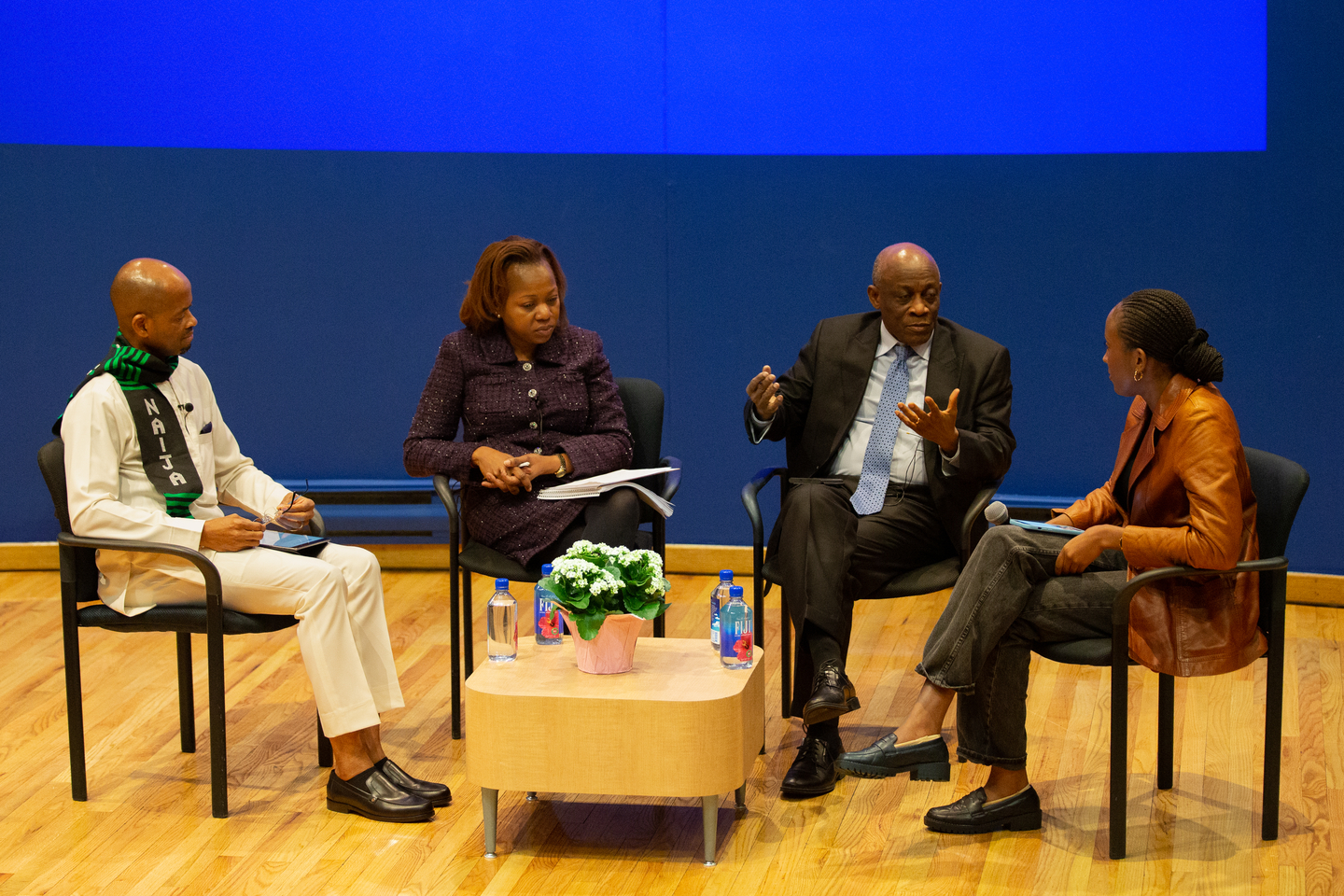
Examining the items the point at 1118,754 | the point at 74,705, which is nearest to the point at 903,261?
the point at 1118,754

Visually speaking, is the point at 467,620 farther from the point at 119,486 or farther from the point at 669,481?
the point at 119,486

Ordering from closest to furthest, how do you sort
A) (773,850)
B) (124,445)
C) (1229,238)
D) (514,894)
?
(514,894) → (773,850) → (124,445) → (1229,238)

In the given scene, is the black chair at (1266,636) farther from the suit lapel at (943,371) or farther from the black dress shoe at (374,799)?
the black dress shoe at (374,799)

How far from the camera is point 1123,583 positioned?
125 inches

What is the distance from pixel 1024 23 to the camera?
5207 millimetres

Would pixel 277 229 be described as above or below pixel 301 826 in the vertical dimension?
above

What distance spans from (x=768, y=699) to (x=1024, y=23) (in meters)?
2.71

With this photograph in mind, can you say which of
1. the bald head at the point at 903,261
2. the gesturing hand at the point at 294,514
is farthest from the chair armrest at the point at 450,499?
the bald head at the point at 903,261

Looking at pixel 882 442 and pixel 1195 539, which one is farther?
pixel 882 442

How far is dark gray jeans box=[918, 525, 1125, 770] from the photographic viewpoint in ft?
10.4

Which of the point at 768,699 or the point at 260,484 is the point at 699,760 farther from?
the point at 260,484

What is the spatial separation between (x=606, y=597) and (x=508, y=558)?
0.78 metres

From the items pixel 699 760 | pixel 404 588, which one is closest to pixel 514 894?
pixel 699 760

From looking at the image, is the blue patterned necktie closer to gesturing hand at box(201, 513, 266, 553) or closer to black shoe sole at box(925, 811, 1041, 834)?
black shoe sole at box(925, 811, 1041, 834)
